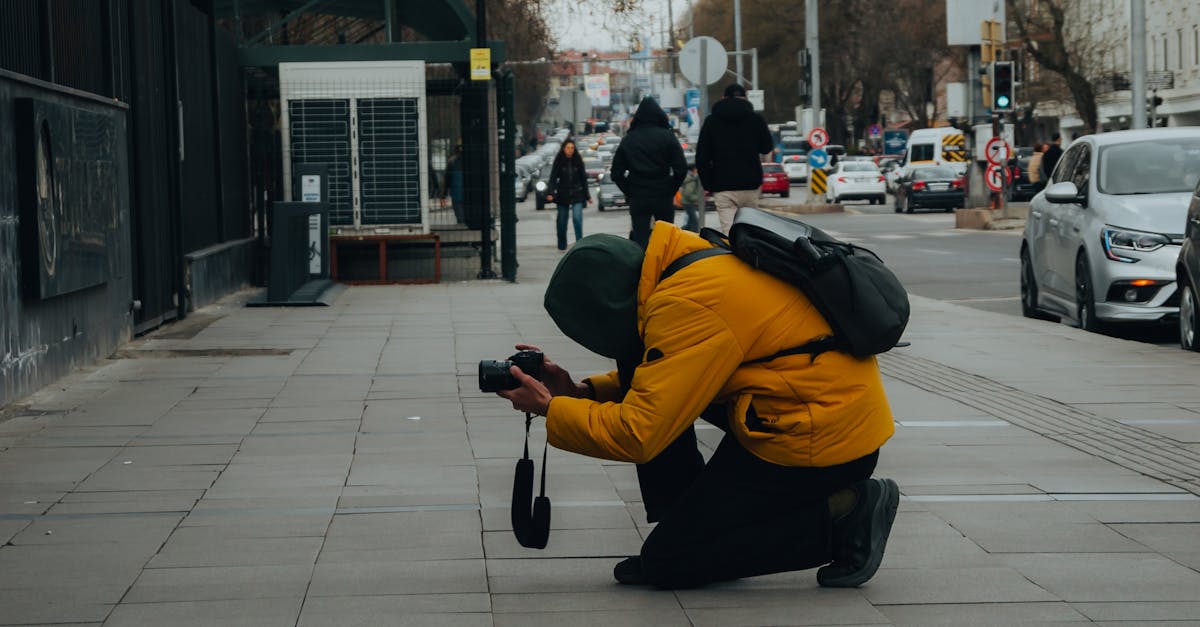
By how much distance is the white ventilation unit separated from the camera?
19.0 meters

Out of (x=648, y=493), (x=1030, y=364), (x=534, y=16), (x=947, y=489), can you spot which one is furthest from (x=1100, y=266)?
(x=534, y=16)

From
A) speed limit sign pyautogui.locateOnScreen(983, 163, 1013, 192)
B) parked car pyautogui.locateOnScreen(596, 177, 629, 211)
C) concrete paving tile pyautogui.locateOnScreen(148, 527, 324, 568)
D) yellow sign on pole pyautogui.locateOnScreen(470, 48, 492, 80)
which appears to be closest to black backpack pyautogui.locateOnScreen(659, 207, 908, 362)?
concrete paving tile pyautogui.locateOnScreen(148, 527, 324, 568)

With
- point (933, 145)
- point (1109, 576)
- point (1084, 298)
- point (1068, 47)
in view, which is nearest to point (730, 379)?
point (1109, 576)

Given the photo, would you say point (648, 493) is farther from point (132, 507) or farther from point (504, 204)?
point (504, 204)

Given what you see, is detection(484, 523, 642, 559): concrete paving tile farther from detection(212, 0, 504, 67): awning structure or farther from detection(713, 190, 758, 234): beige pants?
detection(212, 0, 504, 67): awning structure

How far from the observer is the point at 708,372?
184 inches

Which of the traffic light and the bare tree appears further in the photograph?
the bare tree

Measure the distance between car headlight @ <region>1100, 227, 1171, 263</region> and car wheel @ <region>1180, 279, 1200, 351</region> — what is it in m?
0.77

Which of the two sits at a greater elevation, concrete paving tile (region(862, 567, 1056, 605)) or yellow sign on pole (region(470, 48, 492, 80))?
yellow sign on pole (region(470, 48, 492, 80))

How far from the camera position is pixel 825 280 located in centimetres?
479

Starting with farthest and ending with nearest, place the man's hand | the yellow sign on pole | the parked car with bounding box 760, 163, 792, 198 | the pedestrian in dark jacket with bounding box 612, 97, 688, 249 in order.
Result: the parked car with bounding box 760, 163, 792, 198
the yellow sign on pole
the pedestrian in dark jacket with bounding box 612, 97, 688, 249
the man's hand

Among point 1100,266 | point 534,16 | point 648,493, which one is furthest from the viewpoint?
point 534,16

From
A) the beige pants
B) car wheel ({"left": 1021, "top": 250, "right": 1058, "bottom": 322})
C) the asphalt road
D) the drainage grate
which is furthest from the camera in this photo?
the asphalt road

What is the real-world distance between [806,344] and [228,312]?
1152 cm
